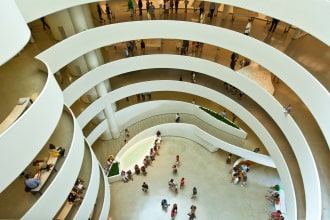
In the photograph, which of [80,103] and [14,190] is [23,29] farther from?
[80,103]

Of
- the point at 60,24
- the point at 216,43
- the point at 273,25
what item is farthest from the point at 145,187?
the point at 273,25

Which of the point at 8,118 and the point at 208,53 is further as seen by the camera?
the point at 208,53

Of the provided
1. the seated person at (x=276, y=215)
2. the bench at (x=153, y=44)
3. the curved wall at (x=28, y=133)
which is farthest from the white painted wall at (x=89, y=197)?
the seated person at (x=276, y=215)

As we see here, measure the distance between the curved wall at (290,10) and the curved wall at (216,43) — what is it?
1677 mm

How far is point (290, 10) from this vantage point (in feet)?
35.3

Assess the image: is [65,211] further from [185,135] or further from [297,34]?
[297,34]

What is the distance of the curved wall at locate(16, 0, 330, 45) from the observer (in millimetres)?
9625

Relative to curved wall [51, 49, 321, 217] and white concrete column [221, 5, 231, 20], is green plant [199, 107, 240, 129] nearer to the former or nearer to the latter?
curved wall [51, 49, 321, 217]

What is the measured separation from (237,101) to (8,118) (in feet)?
47.0

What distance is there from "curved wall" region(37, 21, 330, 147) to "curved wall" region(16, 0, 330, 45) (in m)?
1.68

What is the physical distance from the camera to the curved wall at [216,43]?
34.7 feet

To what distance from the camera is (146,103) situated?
64.7 feet

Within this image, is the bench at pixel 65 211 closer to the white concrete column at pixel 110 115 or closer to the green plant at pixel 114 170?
the green plant at pixel 114 170

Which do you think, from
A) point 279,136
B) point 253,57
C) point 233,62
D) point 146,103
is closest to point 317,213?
point 279,136
